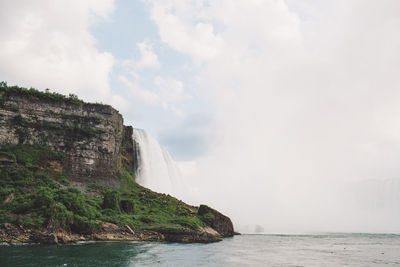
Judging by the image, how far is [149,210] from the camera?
172 ft

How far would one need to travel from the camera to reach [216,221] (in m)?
54.5

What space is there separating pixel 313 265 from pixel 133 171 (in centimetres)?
5655

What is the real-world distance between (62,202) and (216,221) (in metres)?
26.1

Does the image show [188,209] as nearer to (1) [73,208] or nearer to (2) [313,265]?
(1) [73,208]

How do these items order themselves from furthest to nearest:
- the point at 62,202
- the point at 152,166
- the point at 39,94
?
the point at 152,166 < the point at 39,94 < the point at 62,202

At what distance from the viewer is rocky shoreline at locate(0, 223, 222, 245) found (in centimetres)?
3242

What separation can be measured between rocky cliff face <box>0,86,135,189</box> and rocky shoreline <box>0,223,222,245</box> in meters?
19.2

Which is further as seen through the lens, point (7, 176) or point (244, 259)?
point (7, 176)

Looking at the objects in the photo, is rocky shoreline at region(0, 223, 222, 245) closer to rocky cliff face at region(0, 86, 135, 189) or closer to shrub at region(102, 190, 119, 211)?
shrub at region(102, 190, 119, 211)

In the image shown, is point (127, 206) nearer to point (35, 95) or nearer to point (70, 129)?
point (70, 129)

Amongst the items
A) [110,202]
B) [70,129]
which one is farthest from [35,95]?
[110,202]

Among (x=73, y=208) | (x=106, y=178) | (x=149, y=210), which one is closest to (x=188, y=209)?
(x=149, y=210)

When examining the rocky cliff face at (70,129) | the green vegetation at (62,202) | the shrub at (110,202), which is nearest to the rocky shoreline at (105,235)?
the green vegetation at (62,202)

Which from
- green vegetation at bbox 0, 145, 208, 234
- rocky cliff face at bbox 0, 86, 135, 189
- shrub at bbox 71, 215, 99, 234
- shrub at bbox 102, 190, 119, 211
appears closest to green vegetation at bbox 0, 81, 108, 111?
rocky cliff face at bbox 0, 86, 135, 189
